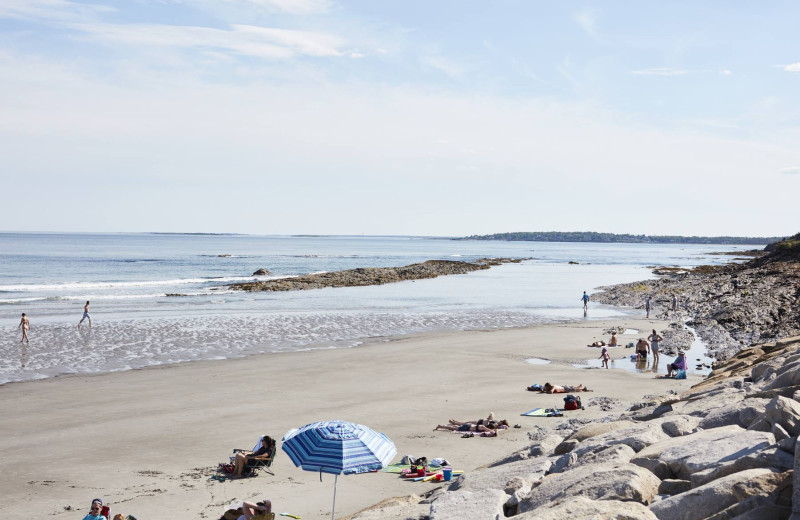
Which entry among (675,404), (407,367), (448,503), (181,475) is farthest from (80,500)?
(407,367)

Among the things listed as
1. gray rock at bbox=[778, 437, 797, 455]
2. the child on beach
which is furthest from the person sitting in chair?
gray rock at bbox=[778, 437, 797, 455]

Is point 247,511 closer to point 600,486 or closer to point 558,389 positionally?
point 600,486

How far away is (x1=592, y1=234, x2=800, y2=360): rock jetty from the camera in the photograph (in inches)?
1244

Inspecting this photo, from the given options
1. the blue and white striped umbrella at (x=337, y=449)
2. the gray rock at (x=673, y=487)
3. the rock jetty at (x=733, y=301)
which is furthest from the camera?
the rock jetty at (x=733, y=301)

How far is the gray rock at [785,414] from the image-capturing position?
7.59 meters

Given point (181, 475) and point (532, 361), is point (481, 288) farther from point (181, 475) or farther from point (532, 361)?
point (181, 475)

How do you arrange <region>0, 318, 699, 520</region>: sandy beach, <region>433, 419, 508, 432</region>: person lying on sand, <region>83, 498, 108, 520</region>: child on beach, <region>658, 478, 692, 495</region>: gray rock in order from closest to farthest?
<region>658, 478, 692, 495</region>: gray rock < <region>83, 498, 108, 520</region>: child on beach < <region>0, 318, 699, 520</region>: sandy beach < <region>433, 419, 508, 432</region>: person lying on sand

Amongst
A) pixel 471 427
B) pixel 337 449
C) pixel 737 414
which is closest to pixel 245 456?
pixel 337 449

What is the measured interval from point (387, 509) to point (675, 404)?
7809 millimetres

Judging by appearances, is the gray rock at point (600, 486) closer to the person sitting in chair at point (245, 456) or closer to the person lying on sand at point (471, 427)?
the person sitting in chair at point (245, 456)

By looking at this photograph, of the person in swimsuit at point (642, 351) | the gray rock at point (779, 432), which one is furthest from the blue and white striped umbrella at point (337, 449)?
the person in swimsuit at point (642, 351)

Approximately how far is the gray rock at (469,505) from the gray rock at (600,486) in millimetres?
372

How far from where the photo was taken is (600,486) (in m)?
7.07

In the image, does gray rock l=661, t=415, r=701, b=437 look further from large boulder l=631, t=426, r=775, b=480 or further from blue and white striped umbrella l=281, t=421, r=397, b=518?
blue and white striped umbrella l=281, t=421, r=397, b=518
